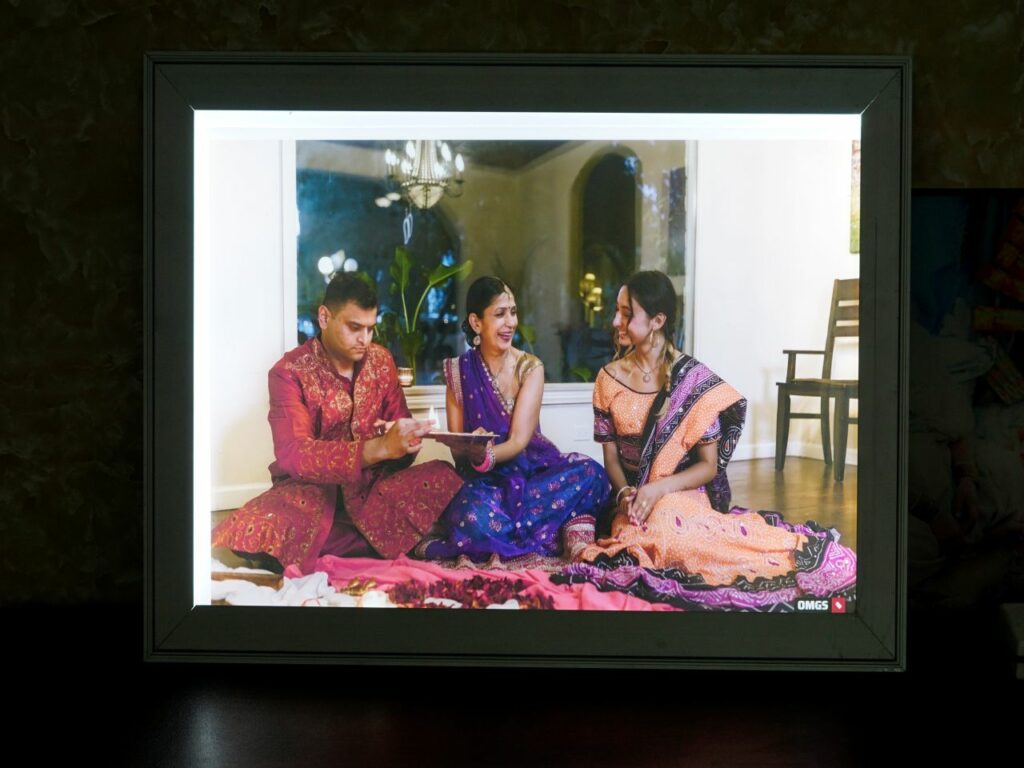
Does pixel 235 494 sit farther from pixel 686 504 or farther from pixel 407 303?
pixel 686 504

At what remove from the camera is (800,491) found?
3.72 feet

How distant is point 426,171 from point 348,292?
0.73ft

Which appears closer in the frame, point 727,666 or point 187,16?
point 727,666

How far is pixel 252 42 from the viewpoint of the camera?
48.4 inches

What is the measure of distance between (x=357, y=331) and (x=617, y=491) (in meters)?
0.48

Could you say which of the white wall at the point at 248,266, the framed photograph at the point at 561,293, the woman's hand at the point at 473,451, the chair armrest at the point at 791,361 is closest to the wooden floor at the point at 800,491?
the framed photograph at the point at 561,293

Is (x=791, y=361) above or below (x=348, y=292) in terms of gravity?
below

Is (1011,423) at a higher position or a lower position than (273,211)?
lower

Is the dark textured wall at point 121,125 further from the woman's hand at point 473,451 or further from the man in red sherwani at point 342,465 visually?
the woman's hand at point 473,451

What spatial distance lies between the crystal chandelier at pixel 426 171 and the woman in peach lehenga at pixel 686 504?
324mm

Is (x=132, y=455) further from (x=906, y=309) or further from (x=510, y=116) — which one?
(x=906, y=309)

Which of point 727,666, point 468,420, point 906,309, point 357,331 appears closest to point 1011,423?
point 906,309

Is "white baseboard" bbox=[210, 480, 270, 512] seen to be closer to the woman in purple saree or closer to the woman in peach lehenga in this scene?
the woman in purple saree

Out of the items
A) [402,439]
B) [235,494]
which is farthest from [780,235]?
[235,494]
